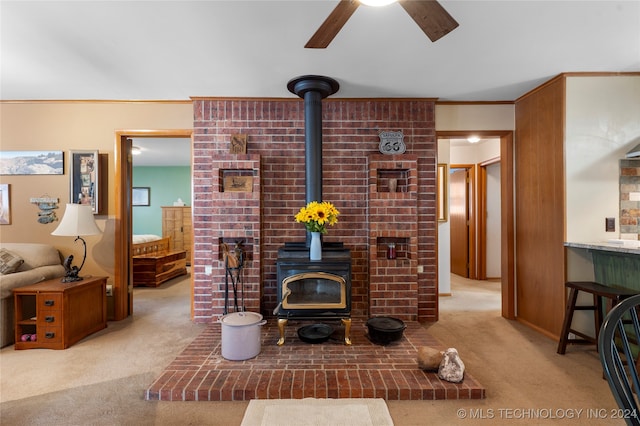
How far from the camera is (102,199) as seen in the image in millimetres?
3521

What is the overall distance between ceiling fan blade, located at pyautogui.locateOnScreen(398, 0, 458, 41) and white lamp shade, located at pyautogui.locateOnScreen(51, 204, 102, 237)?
331 cm

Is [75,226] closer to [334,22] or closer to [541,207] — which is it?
[334,22]

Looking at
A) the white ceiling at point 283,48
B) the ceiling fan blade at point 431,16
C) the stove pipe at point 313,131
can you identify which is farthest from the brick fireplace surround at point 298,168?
the ceiling fan blade at point 431,16

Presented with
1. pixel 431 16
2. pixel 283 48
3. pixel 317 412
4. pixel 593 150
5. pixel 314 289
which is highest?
pixel 283 48

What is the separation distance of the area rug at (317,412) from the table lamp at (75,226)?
2.29 m

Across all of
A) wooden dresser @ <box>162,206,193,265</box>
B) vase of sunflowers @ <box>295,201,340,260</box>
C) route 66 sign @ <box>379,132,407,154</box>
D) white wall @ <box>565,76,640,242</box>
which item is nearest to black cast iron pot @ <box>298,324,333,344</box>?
vase of sunflowers @ <box>295,201,340,260</box>

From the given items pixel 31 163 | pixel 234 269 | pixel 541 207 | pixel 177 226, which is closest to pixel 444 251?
pixel 541 207

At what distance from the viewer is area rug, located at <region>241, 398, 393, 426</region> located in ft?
5.91

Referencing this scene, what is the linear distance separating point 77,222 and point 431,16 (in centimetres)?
341

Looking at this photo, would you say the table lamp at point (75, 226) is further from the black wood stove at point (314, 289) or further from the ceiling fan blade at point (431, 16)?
the ceiling fan blade at point (431, 16)

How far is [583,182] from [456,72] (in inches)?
57.4

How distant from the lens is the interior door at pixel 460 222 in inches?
227

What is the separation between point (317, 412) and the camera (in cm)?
188

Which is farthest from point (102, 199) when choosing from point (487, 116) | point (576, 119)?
point (576, 119)
